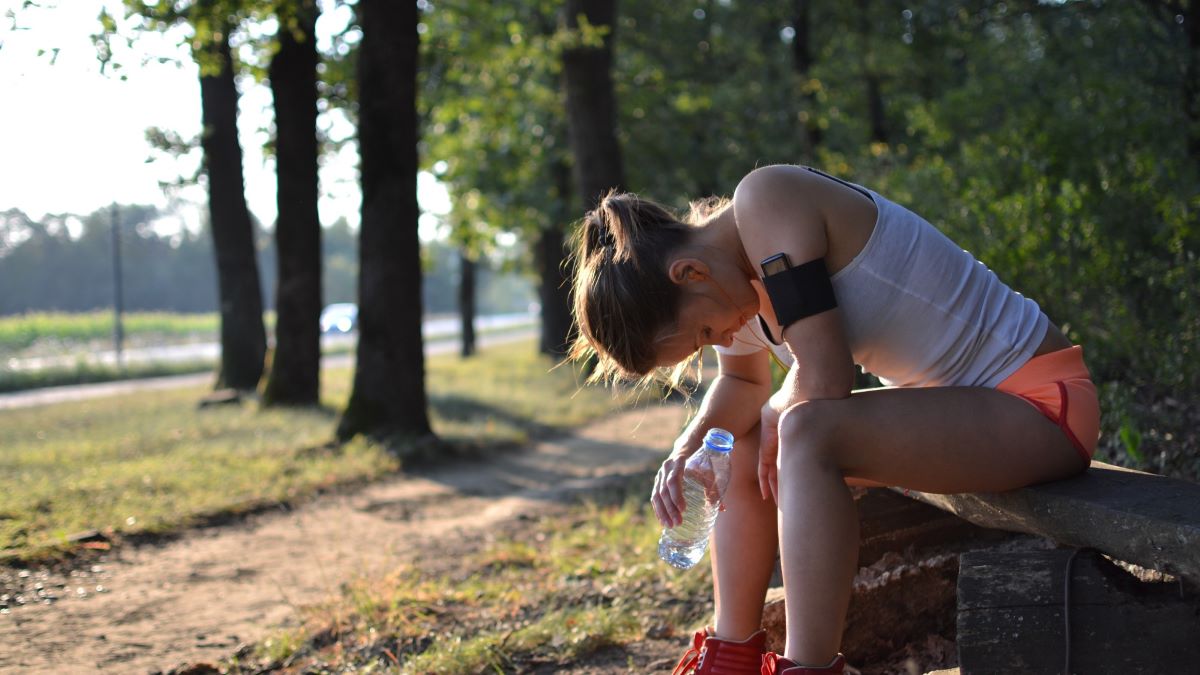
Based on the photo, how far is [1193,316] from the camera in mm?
4531

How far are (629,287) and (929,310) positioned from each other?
0.72m

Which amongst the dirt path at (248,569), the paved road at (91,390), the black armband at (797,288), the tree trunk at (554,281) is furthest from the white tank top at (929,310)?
the tree trunk at (554,281)

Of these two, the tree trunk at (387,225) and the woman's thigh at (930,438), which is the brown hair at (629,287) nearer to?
the woman's thigh at (930,438)

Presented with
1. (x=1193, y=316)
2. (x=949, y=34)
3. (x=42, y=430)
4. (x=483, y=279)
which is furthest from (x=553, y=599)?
(x=483, y=279)

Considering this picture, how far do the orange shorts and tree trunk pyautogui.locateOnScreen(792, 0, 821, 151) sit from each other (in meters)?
15.2

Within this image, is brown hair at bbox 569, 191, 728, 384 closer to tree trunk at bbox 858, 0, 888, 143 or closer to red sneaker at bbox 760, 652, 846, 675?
red sneaker at bbox 760, 652, 846, 675

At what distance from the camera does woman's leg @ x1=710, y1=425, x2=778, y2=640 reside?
2684mm

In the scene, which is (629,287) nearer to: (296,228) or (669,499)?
(669,499)

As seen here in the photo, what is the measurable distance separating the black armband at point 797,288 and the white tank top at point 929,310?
131 millimetres

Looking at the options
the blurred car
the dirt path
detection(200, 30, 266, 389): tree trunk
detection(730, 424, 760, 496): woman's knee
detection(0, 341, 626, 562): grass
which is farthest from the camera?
the blurred car

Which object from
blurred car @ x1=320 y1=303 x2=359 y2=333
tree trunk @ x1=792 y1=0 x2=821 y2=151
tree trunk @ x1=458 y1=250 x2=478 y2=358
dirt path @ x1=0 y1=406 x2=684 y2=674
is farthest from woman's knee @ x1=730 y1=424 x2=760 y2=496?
blurred car @ x1=320 y1=303 x2=359 y2=333

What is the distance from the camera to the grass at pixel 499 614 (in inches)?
140

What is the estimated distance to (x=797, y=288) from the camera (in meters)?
2.35

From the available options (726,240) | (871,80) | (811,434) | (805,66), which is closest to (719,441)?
(811,434)
